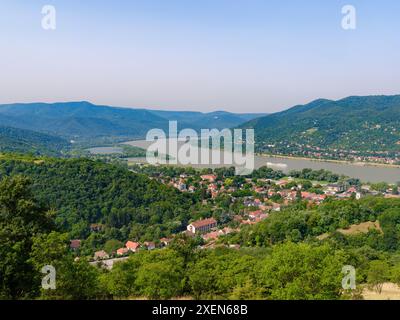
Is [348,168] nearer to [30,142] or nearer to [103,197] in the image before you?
[103,197]

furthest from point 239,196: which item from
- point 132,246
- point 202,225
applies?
point 132,246

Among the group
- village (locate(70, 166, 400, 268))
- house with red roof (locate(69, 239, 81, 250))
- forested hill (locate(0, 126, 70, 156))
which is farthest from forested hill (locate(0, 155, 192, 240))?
forested hill (locate(0, 126, 70, 156))

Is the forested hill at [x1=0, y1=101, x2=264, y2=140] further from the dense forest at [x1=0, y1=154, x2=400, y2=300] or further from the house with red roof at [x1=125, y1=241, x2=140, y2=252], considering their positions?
the house with red roof at [x1=125, y1=241, x2=140, y2=252]

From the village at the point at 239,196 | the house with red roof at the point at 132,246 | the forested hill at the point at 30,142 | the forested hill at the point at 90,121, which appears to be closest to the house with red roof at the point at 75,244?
the village at the point at 239,196

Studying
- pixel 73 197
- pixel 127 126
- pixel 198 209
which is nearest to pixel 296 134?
pixel 198 209

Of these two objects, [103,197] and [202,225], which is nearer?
[202,225]

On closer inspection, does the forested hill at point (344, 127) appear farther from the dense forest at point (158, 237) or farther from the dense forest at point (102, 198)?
the dense forest at point (102, 198)
